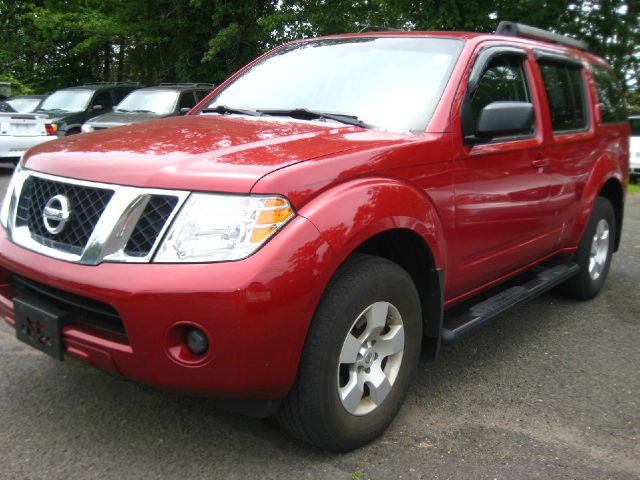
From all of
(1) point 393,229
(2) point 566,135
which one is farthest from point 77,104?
(1) point 393,229

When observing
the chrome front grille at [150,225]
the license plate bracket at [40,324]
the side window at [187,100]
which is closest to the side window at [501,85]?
the chrome front grille at [150,225]

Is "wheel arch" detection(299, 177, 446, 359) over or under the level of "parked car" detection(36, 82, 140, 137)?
over

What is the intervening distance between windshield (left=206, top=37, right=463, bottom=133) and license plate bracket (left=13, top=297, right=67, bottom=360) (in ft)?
5.38

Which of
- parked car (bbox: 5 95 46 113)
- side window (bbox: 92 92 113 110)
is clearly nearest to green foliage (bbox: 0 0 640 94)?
parked car (bbox: 5 95 46 113)

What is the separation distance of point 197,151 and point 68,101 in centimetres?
1276

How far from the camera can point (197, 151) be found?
253cm

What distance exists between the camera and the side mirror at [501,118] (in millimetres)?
3045

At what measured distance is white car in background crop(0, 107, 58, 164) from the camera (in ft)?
36.7

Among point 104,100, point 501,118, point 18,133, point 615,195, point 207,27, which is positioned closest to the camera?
point 501,118

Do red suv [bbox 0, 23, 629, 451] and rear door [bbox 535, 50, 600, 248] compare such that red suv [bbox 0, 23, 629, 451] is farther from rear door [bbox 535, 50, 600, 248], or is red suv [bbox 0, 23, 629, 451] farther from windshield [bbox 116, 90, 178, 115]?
windshield [bbox 116, 90, 178, 115]

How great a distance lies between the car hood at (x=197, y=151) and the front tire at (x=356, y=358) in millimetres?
520

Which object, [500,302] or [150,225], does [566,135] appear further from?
[150,225]

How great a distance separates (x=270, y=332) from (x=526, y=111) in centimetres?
175

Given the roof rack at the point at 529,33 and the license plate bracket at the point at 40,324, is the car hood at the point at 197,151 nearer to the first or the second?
the license plate bracket at the point at 40,324
